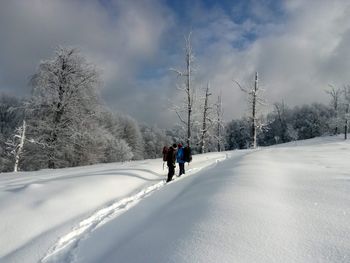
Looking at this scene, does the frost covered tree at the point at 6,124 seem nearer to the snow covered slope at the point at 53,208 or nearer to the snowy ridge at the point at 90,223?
the snow covered slope at the point at 53,208

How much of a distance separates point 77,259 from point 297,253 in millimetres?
3973

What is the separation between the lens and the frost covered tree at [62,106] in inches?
993

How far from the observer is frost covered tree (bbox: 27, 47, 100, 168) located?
25234mm

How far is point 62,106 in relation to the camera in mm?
25609

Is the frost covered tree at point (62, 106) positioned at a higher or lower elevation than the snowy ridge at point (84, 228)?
higher

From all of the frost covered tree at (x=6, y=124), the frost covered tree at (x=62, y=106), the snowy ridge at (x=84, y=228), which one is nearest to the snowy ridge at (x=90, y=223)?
the snowy ridge at (x=84, y=228)

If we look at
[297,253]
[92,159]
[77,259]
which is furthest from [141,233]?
[92,159]

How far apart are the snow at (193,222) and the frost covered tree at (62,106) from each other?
48.4ft

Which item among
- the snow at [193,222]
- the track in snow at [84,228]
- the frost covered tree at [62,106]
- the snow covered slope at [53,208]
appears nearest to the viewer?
the snow at [193,222]

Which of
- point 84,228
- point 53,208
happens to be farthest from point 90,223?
point 53,208

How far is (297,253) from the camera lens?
4.43 m

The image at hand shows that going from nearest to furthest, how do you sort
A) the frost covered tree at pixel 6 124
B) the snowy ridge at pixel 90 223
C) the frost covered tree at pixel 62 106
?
the snowy ridge at pixel 90 223
the frost covered tree at pixel 62 106
the frost covered tree at pixel 6 124

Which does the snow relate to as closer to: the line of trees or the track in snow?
the track in snow

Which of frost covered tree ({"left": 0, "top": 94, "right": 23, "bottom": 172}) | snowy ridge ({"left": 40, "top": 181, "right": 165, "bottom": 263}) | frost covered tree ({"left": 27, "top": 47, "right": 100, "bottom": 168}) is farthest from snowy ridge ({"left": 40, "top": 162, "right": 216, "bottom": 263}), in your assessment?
frost covered tree ({"left": 0, "top": 94, "right": 23, "bottom": 172})
